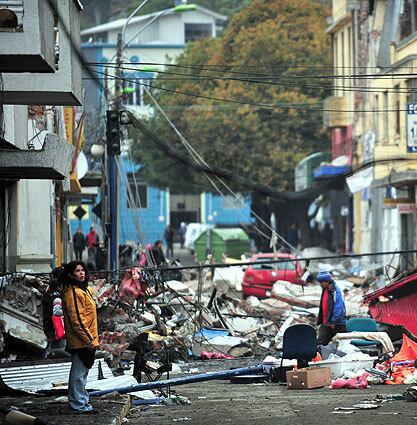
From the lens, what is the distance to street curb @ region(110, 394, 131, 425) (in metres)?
14.2

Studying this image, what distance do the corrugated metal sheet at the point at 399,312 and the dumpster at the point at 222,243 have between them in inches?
1387

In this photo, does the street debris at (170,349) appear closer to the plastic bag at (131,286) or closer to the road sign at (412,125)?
the plastic bag at (131,286)

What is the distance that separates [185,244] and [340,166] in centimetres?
2483

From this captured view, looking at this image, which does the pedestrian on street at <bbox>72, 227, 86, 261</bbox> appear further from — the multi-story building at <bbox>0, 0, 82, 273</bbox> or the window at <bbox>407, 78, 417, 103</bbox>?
the multi-story building at <bbox>0, 0, 82, 273</bbox>

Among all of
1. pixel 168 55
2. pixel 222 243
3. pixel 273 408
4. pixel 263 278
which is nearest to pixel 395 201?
pixel 263 278

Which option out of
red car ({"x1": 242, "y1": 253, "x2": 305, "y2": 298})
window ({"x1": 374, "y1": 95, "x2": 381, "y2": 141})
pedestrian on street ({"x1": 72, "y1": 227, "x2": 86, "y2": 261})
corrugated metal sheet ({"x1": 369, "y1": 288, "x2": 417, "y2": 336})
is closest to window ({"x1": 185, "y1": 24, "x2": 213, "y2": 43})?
window ({"x1": 374, "y1": 95, "x2": 381, "y2": 141})

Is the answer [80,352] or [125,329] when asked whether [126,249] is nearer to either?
[125,329]

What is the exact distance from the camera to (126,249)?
133 ft

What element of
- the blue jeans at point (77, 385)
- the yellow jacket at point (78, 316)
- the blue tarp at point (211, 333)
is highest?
the yellow jacket at point (78, 316)

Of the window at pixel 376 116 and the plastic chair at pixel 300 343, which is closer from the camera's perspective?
the plastic chair at pixel 300 343

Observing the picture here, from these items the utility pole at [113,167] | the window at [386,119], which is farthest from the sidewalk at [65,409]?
the window at [386,119]

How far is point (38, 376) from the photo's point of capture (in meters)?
18.3

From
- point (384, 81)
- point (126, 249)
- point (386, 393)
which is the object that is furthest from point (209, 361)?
point (384, 81)

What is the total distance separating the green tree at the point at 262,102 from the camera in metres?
68.8
